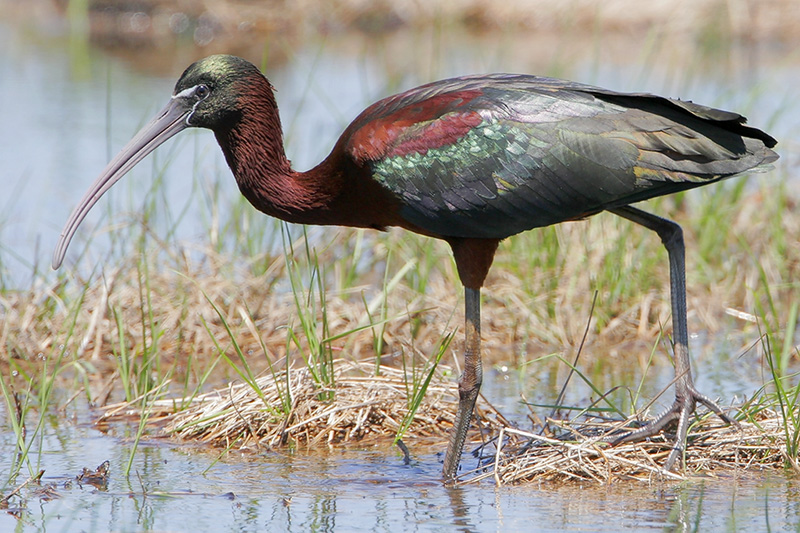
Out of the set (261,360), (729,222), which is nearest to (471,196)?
(261,360)

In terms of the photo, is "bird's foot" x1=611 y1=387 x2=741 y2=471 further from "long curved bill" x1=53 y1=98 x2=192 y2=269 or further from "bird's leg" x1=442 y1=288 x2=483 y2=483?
"long curved bill" x1=53 y1=98 x2=192 y2=269

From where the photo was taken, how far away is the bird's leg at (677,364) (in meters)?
5.00

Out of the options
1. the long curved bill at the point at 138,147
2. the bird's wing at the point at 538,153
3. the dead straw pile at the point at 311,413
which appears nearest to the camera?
the bird's wing at the point at 538,153

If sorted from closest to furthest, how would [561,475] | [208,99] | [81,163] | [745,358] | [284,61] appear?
[561,475] → [208,99] → [745,358] → [81,163] → [284,61]

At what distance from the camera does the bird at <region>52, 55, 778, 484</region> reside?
16.4 feet

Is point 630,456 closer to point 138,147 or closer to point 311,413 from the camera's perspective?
point 311,413

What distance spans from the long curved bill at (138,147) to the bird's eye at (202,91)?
7 cm

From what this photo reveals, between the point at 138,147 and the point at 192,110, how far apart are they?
0.30 metres

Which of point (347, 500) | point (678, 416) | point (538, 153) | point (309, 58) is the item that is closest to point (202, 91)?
point (538, 153)

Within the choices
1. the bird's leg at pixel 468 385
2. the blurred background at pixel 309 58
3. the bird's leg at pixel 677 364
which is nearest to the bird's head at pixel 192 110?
the bird's leg at pixel 468 385

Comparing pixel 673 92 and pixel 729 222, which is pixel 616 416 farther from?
pixel 673 92

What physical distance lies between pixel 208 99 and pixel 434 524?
209 centimetres

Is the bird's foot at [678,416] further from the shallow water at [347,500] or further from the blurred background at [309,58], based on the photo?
the blurred background at [309,58]

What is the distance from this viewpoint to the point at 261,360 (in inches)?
271
